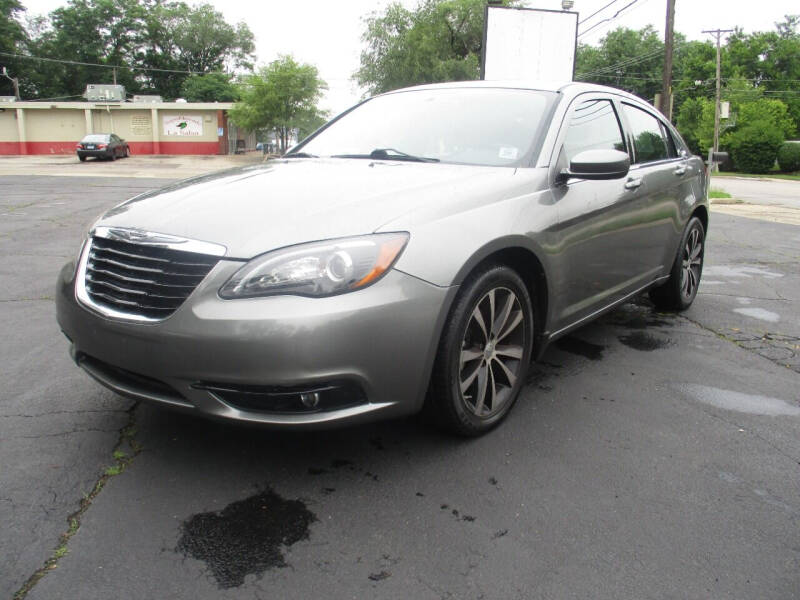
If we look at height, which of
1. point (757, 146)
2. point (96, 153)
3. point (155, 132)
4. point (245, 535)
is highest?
point (155, 132)

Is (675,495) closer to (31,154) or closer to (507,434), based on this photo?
(507,434)

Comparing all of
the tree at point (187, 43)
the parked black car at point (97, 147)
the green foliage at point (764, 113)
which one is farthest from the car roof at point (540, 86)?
the tree at point (187, 43)

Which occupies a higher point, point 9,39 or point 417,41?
point 9,39

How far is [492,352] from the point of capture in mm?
2854

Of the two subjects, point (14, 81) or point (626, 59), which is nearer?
point (14, 81)

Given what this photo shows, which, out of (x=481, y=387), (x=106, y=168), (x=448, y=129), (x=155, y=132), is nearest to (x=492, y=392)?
(x=481, y=387)

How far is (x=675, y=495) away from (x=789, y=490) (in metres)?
0.47

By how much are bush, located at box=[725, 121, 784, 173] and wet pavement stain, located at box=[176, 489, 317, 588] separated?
52911 millimetres

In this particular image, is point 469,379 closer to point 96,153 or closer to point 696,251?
point 696,251

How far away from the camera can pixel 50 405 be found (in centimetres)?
315

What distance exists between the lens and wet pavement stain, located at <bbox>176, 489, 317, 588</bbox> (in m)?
2.01

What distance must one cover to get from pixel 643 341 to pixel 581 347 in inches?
19.4

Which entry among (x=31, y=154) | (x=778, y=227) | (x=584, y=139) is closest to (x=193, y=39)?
(x=31, y=154)

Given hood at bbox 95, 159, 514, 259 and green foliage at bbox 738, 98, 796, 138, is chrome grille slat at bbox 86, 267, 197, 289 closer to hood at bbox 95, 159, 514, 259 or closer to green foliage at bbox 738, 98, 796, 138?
hood at bbox 95, 159, 514, 259
